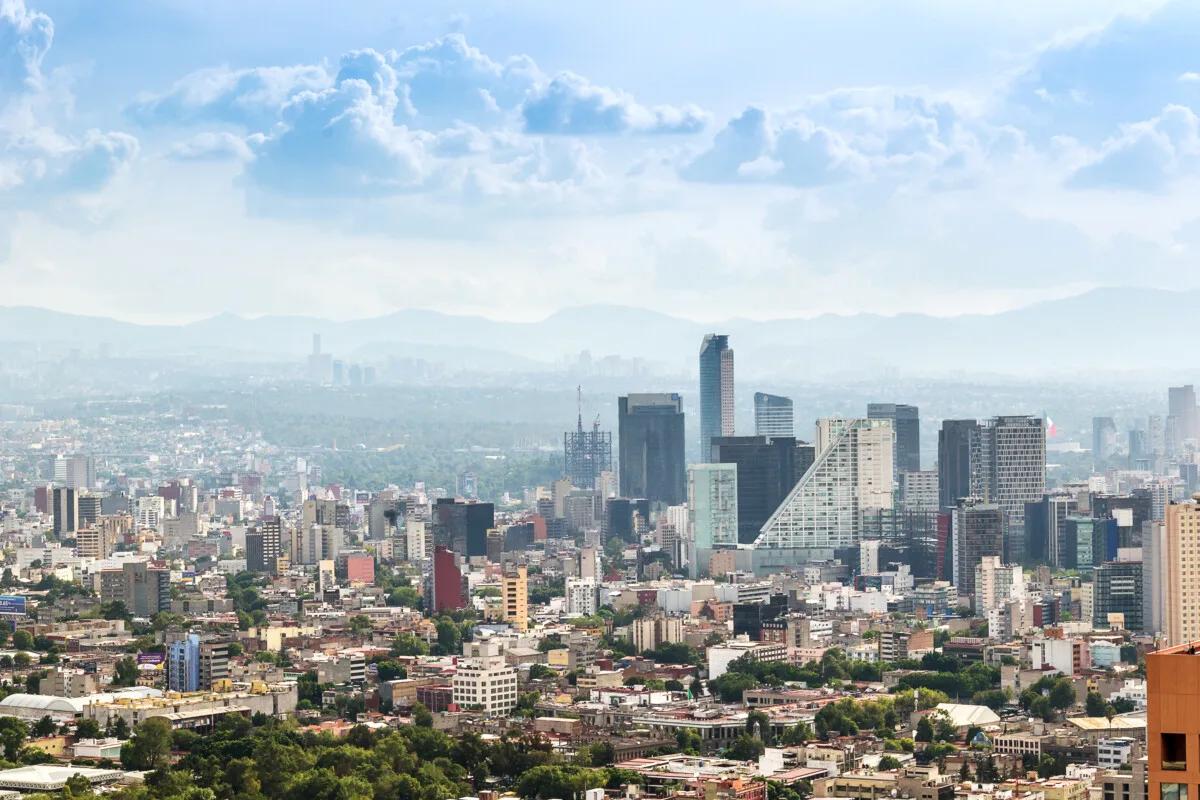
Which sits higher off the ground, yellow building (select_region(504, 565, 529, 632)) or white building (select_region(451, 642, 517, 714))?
yellow building (select_region(504, 565, 529, 632))

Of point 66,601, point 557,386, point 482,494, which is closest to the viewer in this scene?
point 66,601

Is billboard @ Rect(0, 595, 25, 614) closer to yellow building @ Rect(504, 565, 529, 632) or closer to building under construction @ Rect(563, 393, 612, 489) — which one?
A: yellow building @ Rect(504, 565, 529, 632)

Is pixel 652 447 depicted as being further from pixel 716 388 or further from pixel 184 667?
pixel 184 667

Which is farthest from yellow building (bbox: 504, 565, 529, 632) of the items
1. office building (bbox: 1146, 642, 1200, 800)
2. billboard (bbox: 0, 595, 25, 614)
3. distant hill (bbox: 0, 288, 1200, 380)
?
distant hill (bbox: 0, 288, 1200, 380)

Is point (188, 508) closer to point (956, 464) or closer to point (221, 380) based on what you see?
point (956, 464)

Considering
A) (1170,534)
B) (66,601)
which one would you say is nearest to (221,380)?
(66,601)

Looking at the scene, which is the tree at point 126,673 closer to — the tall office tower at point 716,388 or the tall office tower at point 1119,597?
the tall office tower at point 1119,597
